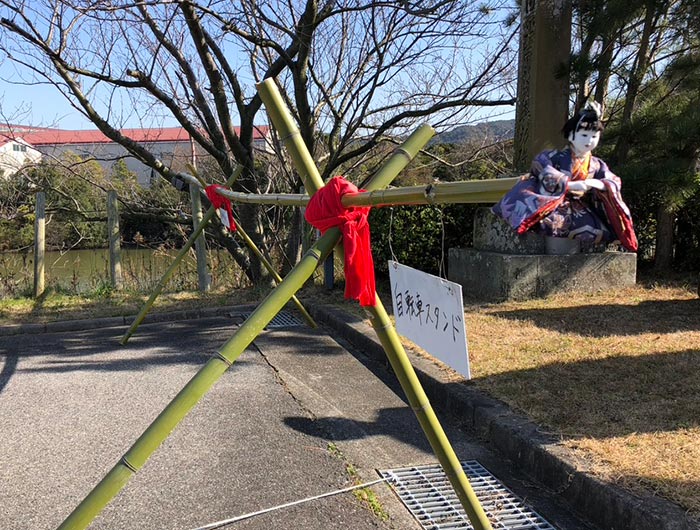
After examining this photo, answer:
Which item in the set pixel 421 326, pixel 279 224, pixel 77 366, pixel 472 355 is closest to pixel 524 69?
pixel 472 355

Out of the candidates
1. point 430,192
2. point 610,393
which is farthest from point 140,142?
point 430,192

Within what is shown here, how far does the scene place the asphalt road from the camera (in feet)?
8.05

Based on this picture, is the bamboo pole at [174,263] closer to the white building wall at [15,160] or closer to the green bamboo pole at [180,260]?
the green bamboo pole at [180,260]

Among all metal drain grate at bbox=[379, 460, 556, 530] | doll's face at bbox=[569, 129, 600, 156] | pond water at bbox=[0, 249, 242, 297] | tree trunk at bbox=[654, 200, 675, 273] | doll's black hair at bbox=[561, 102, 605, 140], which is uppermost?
doll's black hair at bbox=[561, 102, 605, 140]

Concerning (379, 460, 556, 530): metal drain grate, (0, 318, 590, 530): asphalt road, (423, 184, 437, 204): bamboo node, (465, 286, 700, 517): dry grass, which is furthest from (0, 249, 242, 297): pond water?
(423, 184, 437, 204): bamboo node

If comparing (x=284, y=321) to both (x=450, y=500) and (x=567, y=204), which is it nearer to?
(x=450, y=500)

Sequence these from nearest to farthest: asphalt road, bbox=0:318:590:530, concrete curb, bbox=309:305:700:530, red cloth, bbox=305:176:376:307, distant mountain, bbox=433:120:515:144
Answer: red cloth, bbox=305:176:376:307 → concrete curb, bbox=309:305:700:530 → asphalt road, bbox=0:318:590:530 → distant mountain, bbox=433:120:515:144

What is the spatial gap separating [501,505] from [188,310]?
4954 mm

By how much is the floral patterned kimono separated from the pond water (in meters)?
7.40

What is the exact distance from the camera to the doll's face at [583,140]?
129 centimetres

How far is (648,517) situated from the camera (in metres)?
2.07

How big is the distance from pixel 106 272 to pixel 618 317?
23.2 ft

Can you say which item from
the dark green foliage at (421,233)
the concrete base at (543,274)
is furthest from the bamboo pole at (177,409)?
the dark green foliage at (421,233)

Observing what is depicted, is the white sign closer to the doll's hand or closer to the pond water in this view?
the doll's hand
